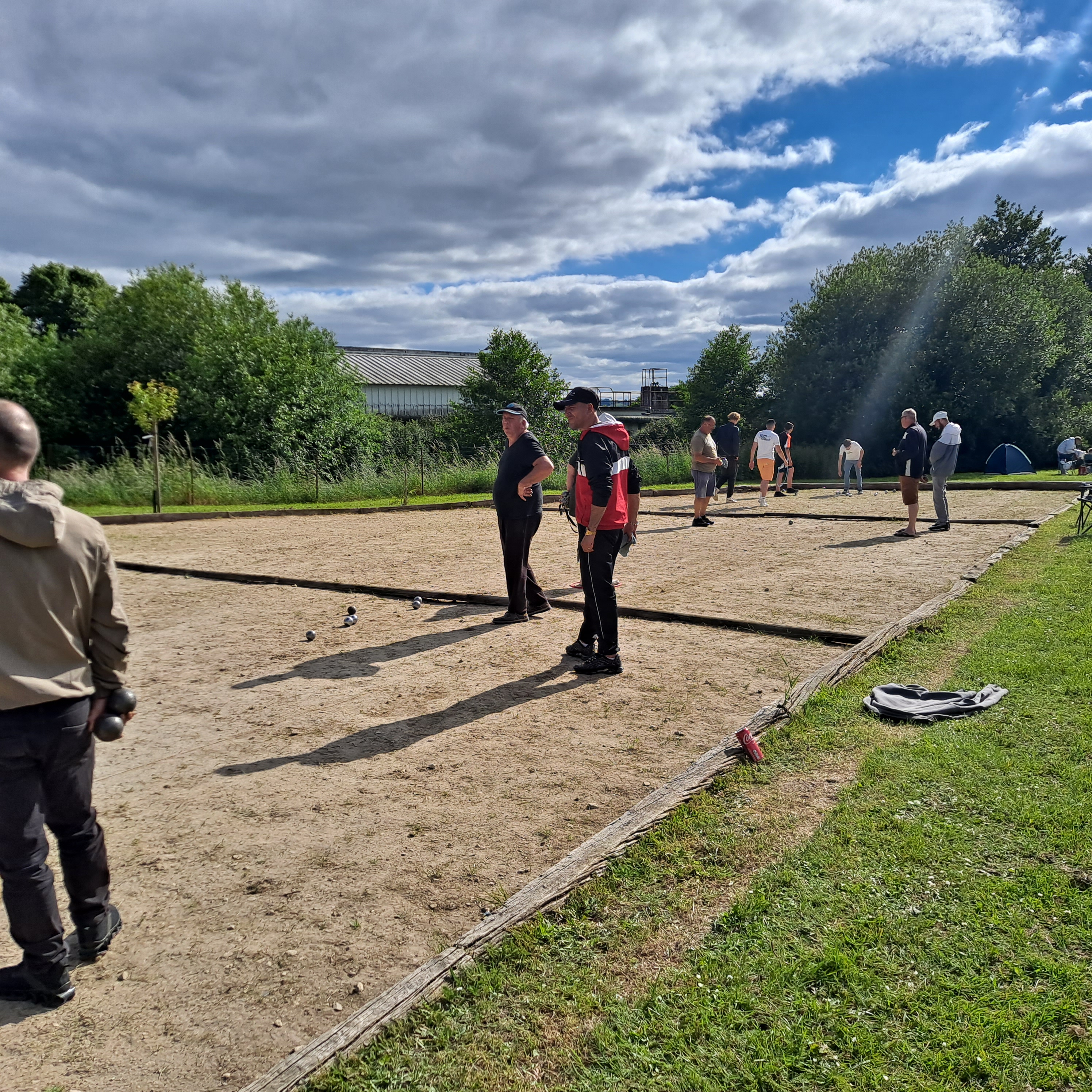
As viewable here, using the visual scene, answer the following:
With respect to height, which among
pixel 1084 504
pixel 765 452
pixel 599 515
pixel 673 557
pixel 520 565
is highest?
pixel 765 452

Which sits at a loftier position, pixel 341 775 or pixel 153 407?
pixel 153 407

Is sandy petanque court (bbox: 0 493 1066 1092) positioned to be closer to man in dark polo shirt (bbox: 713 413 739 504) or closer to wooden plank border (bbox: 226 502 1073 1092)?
wooden plank border (bbox: 226 502 1073 1092)

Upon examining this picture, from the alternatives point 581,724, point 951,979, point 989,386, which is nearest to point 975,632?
point 581,724

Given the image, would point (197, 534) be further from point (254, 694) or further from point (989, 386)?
point (989, 386)

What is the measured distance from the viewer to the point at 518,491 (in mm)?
7629

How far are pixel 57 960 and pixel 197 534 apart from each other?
549 inches

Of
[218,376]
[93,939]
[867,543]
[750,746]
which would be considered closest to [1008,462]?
[867,543]

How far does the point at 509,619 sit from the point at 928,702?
4.03 m

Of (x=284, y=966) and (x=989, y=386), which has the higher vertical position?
(x=989, y=386)

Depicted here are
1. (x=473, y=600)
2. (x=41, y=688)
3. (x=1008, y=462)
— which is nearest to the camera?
(x=41, y=688)

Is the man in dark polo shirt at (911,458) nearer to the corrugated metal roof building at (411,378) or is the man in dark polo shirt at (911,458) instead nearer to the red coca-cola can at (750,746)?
the red coca-cola can at (750,746)

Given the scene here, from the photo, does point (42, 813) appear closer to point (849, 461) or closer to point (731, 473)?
point (731, 473)

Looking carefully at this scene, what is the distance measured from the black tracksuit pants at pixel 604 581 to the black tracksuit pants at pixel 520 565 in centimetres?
137

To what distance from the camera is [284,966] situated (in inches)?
111
